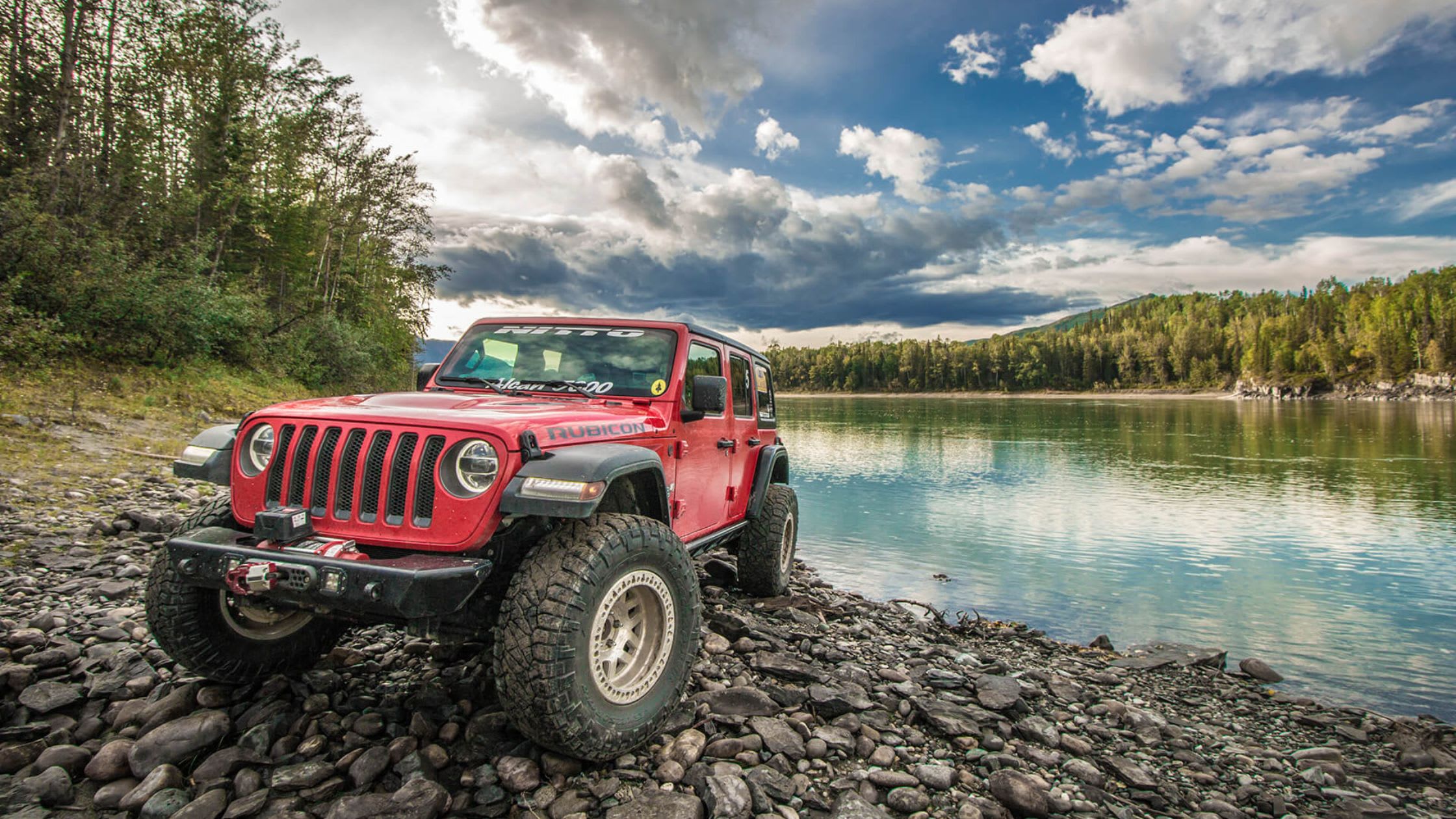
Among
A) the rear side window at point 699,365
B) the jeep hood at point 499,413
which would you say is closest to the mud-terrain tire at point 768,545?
the rear side window at point 699,365

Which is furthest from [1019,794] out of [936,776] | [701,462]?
[701,462]

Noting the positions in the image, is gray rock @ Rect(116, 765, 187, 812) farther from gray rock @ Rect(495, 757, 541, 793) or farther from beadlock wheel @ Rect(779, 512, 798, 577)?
beadlock wheel @ Rect(779, 512, 798, 577)

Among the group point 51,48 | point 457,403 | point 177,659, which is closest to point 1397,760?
point 457,403

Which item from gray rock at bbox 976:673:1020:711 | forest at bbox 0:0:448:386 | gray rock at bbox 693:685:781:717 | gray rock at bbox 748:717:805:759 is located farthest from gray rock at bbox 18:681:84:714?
forest at bbox 0:0:448:386

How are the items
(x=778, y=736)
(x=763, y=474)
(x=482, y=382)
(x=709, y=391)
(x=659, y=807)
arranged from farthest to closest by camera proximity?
1. (x=763, y=474)
2. (x=482, y=382)
3. (x=709, y=391)
4. (x=778, y=736)
5. (x=659, y=807)

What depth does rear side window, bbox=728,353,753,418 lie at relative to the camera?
5.92 meters

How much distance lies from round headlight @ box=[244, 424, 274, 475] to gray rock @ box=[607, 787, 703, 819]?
2.36 m

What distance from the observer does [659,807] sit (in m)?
3.00

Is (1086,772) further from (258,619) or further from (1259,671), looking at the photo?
(1259,671)

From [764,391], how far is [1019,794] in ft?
14.7

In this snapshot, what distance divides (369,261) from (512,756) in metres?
35.9

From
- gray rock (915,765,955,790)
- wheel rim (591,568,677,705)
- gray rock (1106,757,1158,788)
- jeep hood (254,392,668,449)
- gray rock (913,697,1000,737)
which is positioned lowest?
gray rock (1106,757,1158,788)

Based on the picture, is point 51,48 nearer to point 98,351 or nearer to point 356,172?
point 98,351

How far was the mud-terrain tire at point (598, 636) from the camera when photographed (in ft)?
9.43
